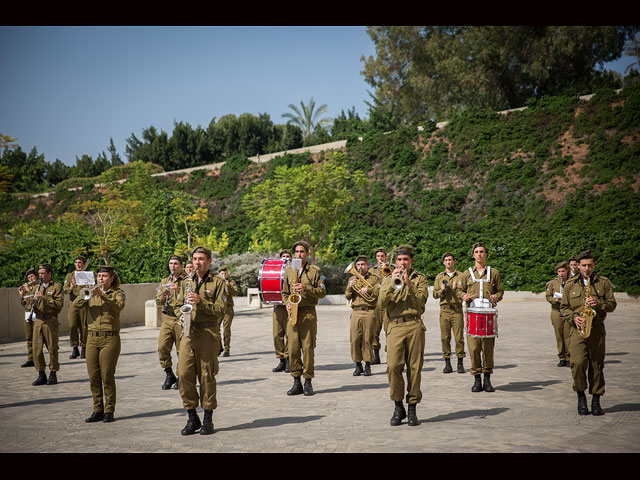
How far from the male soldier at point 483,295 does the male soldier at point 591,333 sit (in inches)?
62.2

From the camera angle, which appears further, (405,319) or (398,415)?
(405,319)

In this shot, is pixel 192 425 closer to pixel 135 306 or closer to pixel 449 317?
pixel 449 317

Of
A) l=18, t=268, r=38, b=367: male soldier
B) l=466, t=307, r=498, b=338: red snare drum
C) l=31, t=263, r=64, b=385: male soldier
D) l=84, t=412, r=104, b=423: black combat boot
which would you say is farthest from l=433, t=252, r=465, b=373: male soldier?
l=18, t=268, r=38, b=367: male soldier

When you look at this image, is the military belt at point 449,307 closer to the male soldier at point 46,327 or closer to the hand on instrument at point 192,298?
the hand on instrument at point 192,298

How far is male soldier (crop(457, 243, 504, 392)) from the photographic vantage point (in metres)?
9.31

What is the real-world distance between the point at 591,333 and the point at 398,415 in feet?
8.53

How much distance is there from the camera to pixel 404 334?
749 centimetres

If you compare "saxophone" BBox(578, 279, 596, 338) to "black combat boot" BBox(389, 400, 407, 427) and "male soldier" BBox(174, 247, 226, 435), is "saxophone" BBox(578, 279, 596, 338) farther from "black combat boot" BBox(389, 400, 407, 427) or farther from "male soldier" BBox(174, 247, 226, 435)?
"male soldier" BBox(174, 247, 226, 435)

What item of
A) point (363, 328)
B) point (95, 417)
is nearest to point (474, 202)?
point (363, 328)

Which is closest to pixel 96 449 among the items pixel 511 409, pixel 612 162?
pixel 511 409

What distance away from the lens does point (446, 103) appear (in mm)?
52281

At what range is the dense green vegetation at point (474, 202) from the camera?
2920cm

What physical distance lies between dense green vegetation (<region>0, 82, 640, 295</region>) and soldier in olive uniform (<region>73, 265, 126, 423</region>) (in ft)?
47.9

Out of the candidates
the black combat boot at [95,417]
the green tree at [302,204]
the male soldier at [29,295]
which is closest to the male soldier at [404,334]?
the black combat boot at [95,417]
